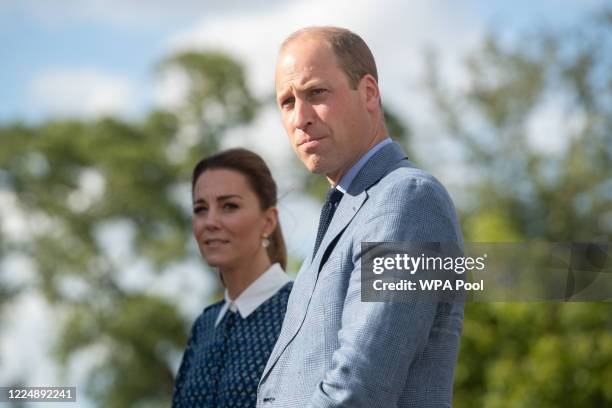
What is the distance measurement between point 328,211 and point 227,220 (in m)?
A: 1.51

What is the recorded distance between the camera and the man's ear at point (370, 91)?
257cm

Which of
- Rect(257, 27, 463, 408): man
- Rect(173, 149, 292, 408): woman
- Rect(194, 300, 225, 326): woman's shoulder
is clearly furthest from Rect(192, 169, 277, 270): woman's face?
Rect(257, 27, 463, 408): man

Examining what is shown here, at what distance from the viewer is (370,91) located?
102 inches

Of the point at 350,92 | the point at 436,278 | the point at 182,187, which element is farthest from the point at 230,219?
the point at 182,187

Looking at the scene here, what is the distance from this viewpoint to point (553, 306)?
1691cm

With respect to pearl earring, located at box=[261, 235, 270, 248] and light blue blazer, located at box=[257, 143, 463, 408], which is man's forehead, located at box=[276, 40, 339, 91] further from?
pearl earring, located at box=[261, 235, 270, 248]

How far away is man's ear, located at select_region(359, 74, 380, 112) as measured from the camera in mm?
2568

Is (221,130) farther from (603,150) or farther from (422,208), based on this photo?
(422,208)

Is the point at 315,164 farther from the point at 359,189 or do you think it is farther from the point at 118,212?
the point at 118,212

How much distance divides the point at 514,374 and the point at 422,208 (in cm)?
1345

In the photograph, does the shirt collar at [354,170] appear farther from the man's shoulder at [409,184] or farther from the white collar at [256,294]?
the white collar at [256,294]

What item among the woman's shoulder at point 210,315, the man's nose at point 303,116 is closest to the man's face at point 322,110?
the man's nose at point 303,116

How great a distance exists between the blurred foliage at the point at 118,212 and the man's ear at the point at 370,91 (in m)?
18.3

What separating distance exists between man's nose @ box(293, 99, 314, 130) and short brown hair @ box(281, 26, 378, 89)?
13 cm
